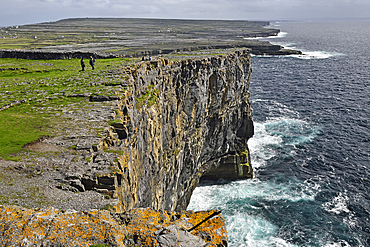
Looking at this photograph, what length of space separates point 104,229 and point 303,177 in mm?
41896

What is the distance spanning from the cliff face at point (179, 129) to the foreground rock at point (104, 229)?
2720 mm

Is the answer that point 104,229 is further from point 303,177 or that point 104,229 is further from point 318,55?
point 318,55

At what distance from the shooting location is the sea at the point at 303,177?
3359cm

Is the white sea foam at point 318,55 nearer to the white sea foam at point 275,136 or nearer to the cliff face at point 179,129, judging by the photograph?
the white sea foam at point 275,136

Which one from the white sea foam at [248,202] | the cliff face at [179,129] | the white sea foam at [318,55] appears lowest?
the white sea foam at [248,202]

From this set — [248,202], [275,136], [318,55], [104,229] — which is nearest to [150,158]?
[104,229]

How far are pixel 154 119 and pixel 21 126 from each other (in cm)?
1119

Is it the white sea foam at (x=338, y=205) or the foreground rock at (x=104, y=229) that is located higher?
the foreground rock at (x=104, y=229)

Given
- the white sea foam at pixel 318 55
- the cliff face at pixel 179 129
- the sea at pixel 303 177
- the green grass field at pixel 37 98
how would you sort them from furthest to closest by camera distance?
the white sea foam at pixel 318 55 < the sea at pixel 303 177 < the cliff face at pixel 179 129 < the green grass field at pixel 37 98

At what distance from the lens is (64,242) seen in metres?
8.19

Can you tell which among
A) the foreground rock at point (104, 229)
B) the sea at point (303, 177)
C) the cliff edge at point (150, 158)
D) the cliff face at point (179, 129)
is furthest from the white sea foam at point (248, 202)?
the foreground rock at point (104, 229)

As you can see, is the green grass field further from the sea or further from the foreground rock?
the sea

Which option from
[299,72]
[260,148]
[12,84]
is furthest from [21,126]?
[299,72]

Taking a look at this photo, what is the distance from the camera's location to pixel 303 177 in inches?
1738
